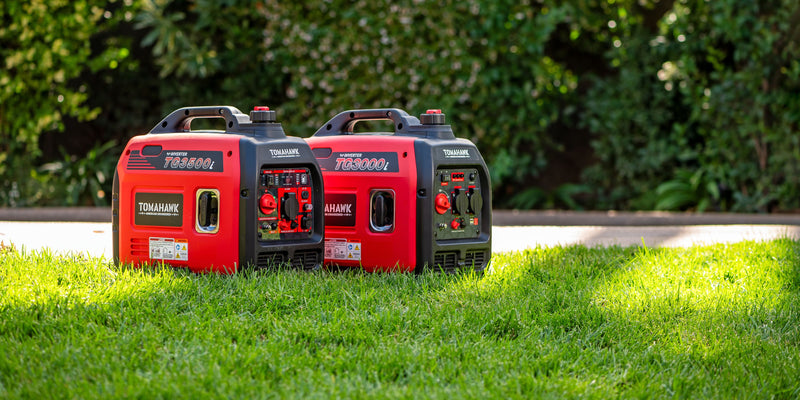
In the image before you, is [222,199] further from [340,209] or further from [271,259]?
[340,209]

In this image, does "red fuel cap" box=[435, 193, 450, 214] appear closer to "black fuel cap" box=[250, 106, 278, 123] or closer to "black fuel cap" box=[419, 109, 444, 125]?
"black fuel cap" box=[419, 109, 444, 125]

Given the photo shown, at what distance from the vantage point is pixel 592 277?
188 inches

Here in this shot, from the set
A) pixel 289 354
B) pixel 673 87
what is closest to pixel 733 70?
pixel 673 87

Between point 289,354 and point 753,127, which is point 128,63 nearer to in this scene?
point 753,127

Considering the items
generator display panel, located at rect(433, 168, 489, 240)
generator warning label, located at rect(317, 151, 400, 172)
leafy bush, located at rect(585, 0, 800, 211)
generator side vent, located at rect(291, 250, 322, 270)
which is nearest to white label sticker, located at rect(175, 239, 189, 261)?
generator side vent, located at rect(291, 250, 322, 270)

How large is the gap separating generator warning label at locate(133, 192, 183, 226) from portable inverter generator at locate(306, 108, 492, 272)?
0.78m

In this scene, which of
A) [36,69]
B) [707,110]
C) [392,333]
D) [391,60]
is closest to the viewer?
[392,333]

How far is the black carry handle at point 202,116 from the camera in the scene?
457cm

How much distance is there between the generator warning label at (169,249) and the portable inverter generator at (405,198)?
0.76 meters

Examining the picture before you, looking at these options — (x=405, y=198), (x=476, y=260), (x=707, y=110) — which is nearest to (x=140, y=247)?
(x=405, y=198)

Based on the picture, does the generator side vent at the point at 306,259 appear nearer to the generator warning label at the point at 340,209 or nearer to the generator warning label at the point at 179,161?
the generator warning label at the point at 340,209

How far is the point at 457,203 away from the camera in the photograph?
15.4 ft

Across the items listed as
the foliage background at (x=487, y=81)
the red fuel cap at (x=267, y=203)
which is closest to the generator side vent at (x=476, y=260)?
the red fuel cap at (x=267, y=203)

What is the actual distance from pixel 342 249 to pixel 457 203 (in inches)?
25.4
